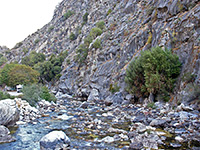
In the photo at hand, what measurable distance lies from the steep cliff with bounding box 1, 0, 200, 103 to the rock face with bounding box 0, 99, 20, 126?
48.5 feet

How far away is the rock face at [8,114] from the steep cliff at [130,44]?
48.5ft

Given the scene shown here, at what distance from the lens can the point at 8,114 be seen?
12.6m

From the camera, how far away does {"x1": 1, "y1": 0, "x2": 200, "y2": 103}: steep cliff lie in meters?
16.9

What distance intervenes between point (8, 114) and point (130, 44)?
26.0 metres

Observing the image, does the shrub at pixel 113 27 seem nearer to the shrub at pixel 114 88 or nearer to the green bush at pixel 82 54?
the green bush at pixel 82 54

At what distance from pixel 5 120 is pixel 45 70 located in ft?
169

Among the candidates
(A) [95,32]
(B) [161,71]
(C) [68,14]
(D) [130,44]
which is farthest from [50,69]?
(B) [161,71]

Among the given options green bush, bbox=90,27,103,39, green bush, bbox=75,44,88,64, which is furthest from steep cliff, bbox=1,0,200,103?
green bush, bbox=90,27,103,39

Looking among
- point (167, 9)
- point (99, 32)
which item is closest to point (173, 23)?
point (167, 9)

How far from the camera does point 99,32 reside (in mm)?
50094

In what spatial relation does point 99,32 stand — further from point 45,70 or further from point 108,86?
point 45,70

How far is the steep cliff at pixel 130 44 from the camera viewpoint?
16.9 metres

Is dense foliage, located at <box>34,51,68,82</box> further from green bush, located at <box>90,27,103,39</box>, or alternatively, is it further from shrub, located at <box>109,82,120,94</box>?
shrub, located at <box>109,82,120,94</box>

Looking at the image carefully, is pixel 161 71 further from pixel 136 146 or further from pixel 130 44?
pixel 130 44
